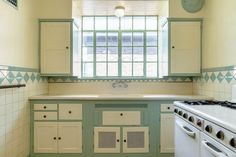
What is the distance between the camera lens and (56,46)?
11.5 ft

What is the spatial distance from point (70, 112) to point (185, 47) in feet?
6.63

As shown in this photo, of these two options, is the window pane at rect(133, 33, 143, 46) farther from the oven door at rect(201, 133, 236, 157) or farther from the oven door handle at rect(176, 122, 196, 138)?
the oven door at rect(201, 133, 236, 157)

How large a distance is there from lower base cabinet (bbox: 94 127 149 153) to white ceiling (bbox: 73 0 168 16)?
1.97 metres

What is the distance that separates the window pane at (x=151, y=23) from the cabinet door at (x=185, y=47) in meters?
0.64

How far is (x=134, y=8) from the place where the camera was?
3826 mm

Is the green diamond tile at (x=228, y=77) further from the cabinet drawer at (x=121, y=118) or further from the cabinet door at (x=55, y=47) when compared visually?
the cabinet door at (x=55, y=47)

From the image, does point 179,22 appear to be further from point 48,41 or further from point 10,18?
point 10,18

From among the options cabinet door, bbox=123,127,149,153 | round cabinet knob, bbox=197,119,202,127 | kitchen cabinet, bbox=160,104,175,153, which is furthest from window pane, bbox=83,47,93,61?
round cabinet knob, bbox=197,119,202,127

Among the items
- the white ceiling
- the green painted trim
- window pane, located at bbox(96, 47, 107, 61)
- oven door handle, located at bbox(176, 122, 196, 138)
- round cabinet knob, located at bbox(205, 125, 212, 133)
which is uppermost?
the white ceiling

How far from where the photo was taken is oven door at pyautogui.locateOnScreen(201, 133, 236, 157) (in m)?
1.28

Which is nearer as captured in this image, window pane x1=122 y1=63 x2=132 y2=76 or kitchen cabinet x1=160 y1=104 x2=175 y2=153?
kitchen cabinet x1=160 y1=104 x2=175 y2=153

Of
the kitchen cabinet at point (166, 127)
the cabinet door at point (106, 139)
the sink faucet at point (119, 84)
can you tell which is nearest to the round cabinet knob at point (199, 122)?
the kitchen cabinet at point (166, 127)

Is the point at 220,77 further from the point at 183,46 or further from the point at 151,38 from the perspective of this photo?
the point at 151,38

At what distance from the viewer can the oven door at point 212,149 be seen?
1.28m
